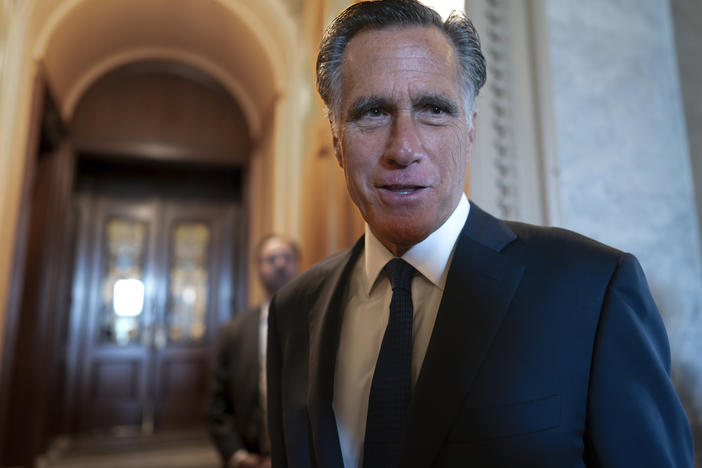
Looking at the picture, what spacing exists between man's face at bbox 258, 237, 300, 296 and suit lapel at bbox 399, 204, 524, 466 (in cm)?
177

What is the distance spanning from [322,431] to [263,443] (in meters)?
1.47

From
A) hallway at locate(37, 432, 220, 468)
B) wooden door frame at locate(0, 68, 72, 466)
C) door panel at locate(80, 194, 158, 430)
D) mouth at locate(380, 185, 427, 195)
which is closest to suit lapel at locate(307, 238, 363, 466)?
mouth at locate(380, 185, 427, 195)

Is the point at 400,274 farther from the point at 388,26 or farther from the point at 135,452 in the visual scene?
the point at 135,452

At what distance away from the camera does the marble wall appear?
1.17m

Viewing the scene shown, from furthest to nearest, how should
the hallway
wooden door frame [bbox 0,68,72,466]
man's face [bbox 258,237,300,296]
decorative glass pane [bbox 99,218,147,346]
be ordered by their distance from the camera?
decorative glass pane [bbox 99,218,147,346] < the hallway < wooden door frame [bbox 0,68,72,466] < man's face [bbox 258,237,300,296]

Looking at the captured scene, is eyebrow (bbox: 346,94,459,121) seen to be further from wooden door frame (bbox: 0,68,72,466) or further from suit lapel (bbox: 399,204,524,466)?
wooden door frame (bbox: 0,68,72,466)

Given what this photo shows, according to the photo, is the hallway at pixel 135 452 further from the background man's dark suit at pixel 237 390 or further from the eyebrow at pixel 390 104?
the eyebrow at pixel 390 104

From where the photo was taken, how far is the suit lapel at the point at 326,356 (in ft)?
2.51

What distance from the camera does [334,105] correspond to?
32.9 inches

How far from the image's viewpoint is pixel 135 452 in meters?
4.81

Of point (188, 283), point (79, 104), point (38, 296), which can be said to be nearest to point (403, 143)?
point (38, 296)

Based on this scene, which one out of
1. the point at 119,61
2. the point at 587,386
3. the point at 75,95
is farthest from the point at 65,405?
the point at 587,386

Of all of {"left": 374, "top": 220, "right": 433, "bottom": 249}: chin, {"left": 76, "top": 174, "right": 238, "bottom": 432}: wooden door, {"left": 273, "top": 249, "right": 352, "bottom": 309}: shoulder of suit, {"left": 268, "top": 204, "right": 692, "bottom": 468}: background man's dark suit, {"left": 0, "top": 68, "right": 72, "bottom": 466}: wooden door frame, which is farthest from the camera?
{"left": 76, "top": 174, "right": 238, "bottom": 432}: wooden door

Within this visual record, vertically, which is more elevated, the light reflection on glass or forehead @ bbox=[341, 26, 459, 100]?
forehead @ bbox=[341, 26, 459, 100]
